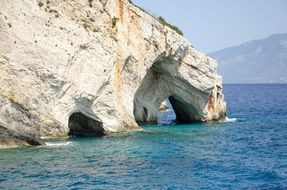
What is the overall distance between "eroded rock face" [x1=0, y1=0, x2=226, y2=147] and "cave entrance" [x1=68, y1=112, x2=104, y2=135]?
134mm

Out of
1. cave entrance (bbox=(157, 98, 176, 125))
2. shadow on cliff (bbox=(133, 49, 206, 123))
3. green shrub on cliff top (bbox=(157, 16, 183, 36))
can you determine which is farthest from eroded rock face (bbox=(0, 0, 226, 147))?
cave entrance (bbox=(157, 98, 176, 125))

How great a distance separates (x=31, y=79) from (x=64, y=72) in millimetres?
3165

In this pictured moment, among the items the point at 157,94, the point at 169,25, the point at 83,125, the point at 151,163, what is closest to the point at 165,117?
the point at 157,94

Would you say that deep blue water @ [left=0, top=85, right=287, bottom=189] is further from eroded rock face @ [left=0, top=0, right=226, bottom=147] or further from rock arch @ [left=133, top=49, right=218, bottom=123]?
rock arch @ [left=133, top=49, right=218, bottom=123]

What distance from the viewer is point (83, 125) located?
48.6m

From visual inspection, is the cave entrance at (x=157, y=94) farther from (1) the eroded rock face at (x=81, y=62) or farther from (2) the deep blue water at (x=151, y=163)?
(2) the deep blue water at (x=151, y=163)

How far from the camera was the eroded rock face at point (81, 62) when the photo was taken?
39.9 meters

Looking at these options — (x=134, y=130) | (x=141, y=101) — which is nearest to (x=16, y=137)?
(x=134, y=130)

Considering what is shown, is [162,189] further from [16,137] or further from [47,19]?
[47,19]

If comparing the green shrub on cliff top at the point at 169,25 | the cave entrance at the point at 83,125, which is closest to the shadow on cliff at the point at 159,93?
the green shrub on cliff top at the point at 169,25

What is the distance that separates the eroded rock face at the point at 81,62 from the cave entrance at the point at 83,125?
0.13 m

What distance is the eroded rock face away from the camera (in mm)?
39875

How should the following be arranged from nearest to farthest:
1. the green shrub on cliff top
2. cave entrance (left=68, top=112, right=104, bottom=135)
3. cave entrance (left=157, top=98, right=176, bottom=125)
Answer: cave entrance (left=68, top=112, right=104, bottom=135), the green shrub on cliff top, cave entrance (left=157, top=98, right=176, bottom=125)

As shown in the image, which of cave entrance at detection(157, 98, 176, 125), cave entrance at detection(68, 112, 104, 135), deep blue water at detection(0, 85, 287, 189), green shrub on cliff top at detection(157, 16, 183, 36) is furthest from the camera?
cave entrance at detection(157, 98, 176, 125)
